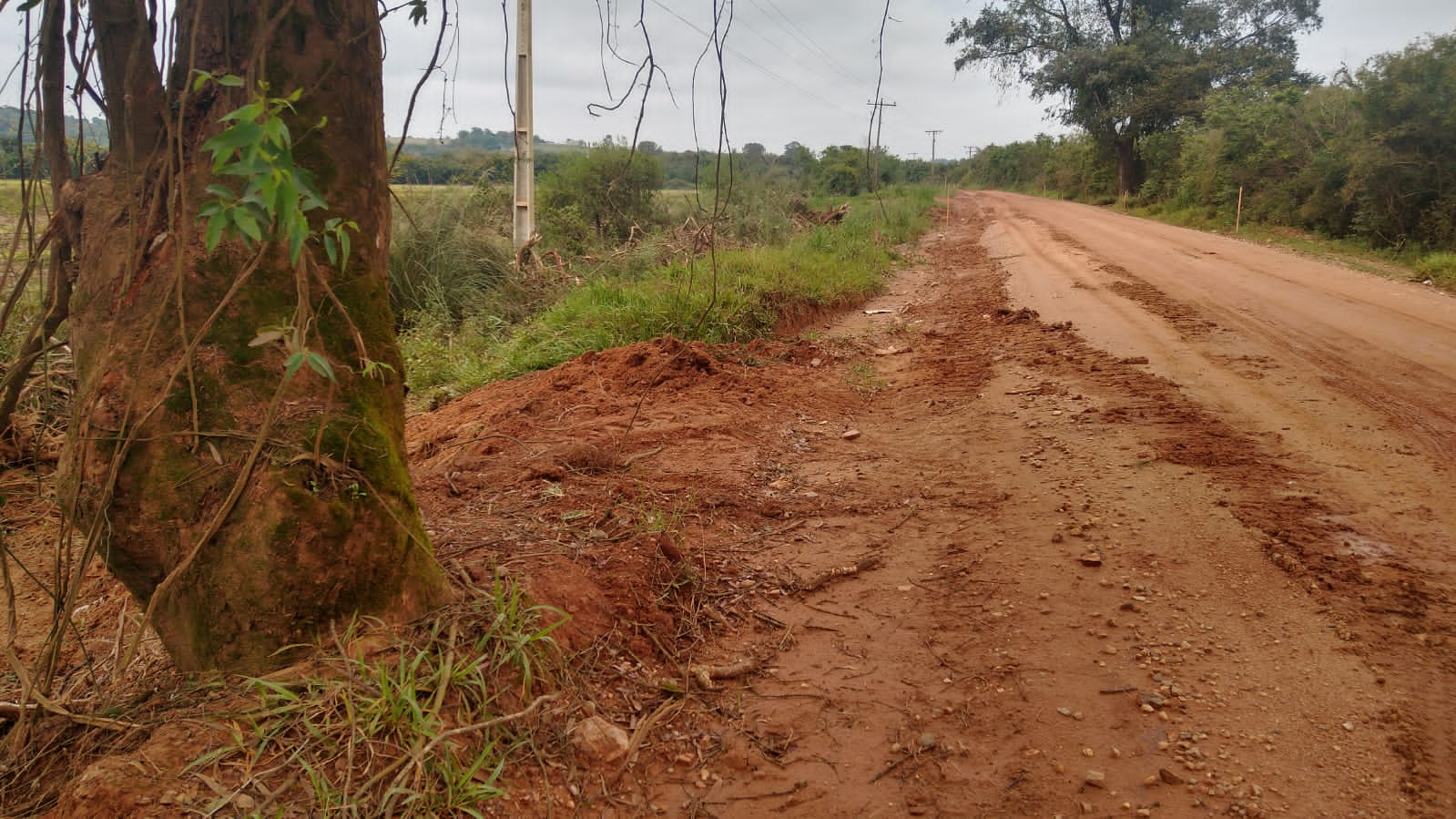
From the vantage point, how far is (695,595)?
3.24m

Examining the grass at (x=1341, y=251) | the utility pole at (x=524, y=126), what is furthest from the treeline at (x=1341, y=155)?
the utility pole at (x=524, y=126)

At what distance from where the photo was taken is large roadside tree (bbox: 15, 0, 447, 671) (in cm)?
220

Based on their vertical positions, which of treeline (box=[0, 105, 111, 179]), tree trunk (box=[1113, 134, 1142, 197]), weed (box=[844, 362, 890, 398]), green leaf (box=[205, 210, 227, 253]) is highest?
tree trunk (box=[1113, 134, 1142, 197])

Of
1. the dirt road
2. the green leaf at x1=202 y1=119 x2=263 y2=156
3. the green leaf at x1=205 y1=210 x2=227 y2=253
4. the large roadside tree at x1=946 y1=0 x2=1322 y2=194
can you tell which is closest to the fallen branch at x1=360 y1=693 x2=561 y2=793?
the dirt road

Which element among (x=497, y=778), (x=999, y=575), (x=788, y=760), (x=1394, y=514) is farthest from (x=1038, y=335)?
(x=497, y=778)

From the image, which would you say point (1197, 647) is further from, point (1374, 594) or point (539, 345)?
point (539, 345)

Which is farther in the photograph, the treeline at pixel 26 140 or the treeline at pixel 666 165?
the treeline at pixel 666 165

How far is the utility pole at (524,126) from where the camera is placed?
1118 cm

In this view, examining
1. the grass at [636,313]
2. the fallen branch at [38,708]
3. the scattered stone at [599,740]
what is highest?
the grass at [636,313]

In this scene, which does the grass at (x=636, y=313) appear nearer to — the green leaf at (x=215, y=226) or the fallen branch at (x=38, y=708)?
the fallen branch at (x=38, y=708)

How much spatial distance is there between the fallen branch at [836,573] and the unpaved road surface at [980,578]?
1 centimetres

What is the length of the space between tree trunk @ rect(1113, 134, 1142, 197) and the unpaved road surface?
2658cm

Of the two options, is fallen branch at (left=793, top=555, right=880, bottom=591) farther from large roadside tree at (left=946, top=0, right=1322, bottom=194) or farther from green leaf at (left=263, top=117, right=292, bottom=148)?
large roadside tree at (left=946, top=0, right=1322, bottom=194)

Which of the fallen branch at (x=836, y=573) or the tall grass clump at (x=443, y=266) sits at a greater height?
the tall grass clump at (x=443, y=266)
